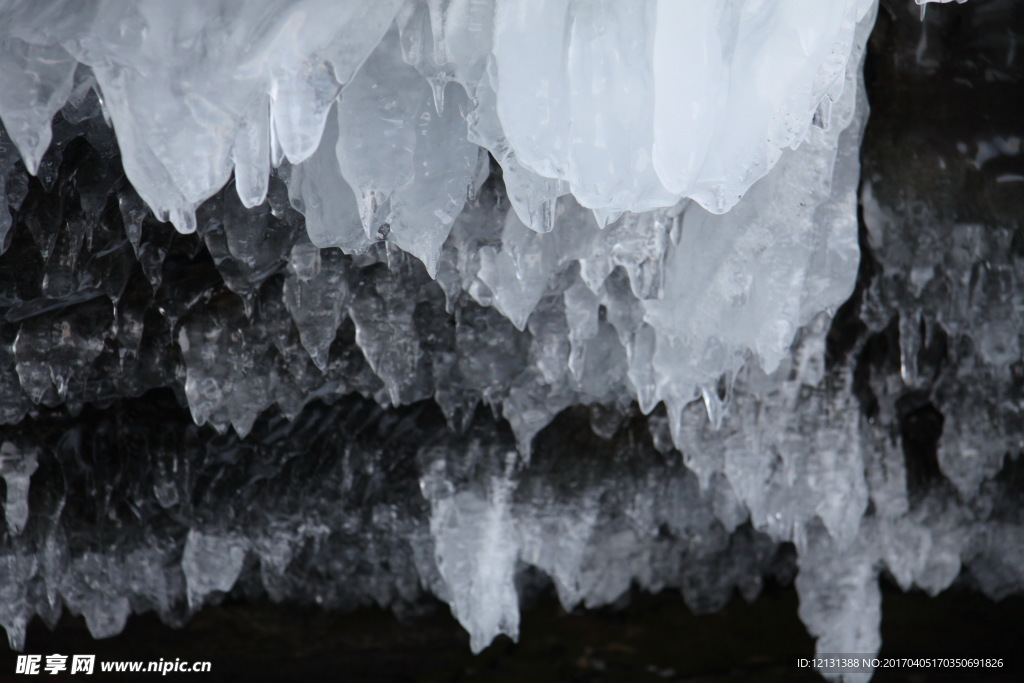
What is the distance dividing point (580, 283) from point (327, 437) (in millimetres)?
1118

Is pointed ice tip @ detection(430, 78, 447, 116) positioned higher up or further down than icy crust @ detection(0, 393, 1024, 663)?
higher up

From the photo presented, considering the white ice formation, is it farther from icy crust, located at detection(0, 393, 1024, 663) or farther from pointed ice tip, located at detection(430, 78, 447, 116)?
icy crust, located at detection(0, 393, 1024, 663)

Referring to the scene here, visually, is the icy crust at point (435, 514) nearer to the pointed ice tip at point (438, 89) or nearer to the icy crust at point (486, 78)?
the icy crust at point (486, 78)

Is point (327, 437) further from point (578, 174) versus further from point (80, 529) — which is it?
point (578, 174)

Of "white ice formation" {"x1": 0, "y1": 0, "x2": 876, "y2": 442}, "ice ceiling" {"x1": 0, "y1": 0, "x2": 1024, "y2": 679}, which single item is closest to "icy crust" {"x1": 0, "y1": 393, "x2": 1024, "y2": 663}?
"ice ceiling" {"x1": 0, "y1": 0, "x2": 1024, "y2": 679}

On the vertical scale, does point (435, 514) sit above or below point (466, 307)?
below

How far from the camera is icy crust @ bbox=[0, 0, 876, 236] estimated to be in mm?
1260

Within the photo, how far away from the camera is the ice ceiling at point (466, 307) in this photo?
129 cm

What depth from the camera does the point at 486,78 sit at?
137cm

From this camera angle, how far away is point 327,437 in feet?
8.84

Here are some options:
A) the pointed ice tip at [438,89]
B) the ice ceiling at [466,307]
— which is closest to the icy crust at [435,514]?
the ice ceiling at [466,307]

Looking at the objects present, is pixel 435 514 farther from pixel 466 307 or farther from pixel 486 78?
pixel 486 78

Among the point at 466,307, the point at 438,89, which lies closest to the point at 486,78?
the point at 438,89

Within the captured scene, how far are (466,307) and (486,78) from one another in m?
0.89
